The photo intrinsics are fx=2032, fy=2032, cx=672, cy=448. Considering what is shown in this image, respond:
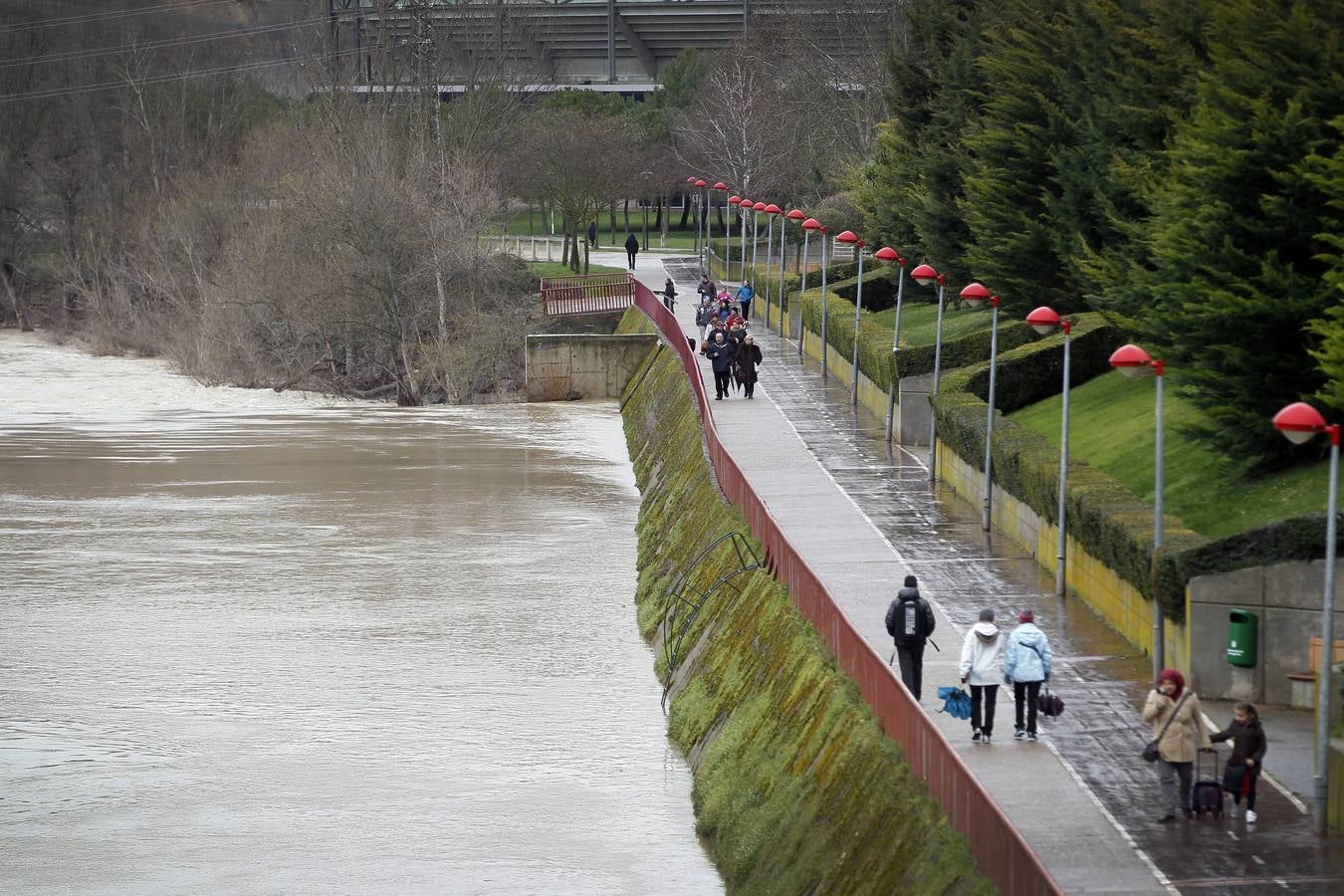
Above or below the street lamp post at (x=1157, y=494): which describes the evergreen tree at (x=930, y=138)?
above

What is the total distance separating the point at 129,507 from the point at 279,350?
83.2ft

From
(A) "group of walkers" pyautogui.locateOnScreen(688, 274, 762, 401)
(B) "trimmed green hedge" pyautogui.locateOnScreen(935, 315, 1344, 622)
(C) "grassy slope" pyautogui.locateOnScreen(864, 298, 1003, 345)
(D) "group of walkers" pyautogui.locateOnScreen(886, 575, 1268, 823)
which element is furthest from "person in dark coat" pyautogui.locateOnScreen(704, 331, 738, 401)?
(D) "group of walkers" pyautogui.locateOnScreen(886, 575, 1268, 823)

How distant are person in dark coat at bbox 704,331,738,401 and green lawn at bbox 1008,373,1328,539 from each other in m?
9.99

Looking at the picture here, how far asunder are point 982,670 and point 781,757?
3.53 m

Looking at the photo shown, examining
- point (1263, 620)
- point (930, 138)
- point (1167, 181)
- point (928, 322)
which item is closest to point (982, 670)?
point (1263, 620)

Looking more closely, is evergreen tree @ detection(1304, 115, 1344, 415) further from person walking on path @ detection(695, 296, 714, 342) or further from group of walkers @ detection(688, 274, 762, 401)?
person walking on path @ detection(695, 296, 714, 342)

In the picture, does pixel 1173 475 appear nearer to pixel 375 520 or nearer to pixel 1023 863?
pixel 1023 863

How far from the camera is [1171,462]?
26406 millimetres

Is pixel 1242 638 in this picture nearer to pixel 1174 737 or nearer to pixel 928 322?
pixel 1174 737

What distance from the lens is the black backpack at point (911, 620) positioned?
1936 centimetres

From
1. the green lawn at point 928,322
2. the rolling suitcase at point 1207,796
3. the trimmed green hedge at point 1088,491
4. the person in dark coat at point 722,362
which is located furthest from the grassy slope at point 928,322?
the rolling suitcase at point 1207,796

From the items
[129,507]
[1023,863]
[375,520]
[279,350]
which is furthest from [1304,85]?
[279,350]

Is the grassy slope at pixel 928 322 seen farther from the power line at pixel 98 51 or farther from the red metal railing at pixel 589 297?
the power line at pixel 98 51

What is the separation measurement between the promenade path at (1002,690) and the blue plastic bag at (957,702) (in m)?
0.29
